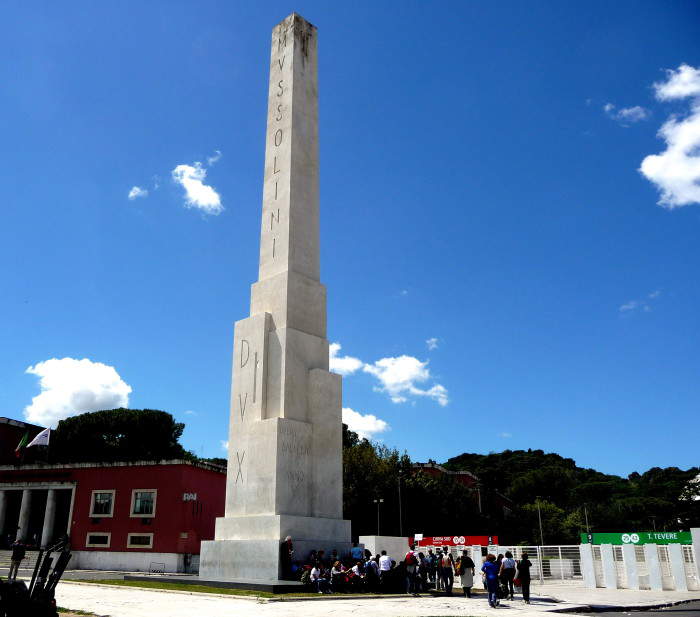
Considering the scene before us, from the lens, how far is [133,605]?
1329 centimetres

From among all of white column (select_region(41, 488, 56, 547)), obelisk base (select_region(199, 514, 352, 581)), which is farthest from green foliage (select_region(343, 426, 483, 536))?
obelisk base (select_region(199, 514, 352, 581))

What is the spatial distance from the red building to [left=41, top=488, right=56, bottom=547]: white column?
57mm

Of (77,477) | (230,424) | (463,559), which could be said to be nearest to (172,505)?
(77,477)

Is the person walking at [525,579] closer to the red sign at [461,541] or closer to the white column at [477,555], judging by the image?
the red sign at [461,541]

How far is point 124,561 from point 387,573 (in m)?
22.9

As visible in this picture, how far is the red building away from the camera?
35.0 m

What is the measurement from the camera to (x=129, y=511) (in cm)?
3659

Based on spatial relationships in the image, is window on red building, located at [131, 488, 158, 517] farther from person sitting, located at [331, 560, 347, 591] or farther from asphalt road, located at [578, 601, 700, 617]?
asphalt road, located at [578, 601, 700, 617]

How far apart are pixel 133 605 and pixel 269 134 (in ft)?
60.7

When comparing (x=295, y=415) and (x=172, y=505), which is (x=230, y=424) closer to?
(x=295, y=415)

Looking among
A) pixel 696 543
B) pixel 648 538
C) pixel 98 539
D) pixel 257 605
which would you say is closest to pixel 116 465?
pixel 98 539

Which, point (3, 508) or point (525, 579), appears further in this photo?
point (3, 508)

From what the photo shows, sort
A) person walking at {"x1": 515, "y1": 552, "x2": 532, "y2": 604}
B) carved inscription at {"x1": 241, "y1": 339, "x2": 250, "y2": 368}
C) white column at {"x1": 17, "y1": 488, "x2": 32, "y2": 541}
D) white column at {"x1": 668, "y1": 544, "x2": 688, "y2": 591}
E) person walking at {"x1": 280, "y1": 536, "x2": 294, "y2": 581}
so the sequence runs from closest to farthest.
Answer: person walking at {"x1": 515, "y1": 552, "x2": 532, "y2": 604} → person walking at {"x1": 280, "y1": 536, "x2": 294, "y2": 581} → carved inscription at {"x1": 241, "y1": 339, "x2": 250, "y2": 368} → white column at {"x1": 668, "y1": 544, "x2": 688, "y2": 591} → white column at {"x1": 17, "y1": 488, "x2": 32, "y2": 541}

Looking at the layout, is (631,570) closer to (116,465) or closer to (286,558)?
(286,558)
